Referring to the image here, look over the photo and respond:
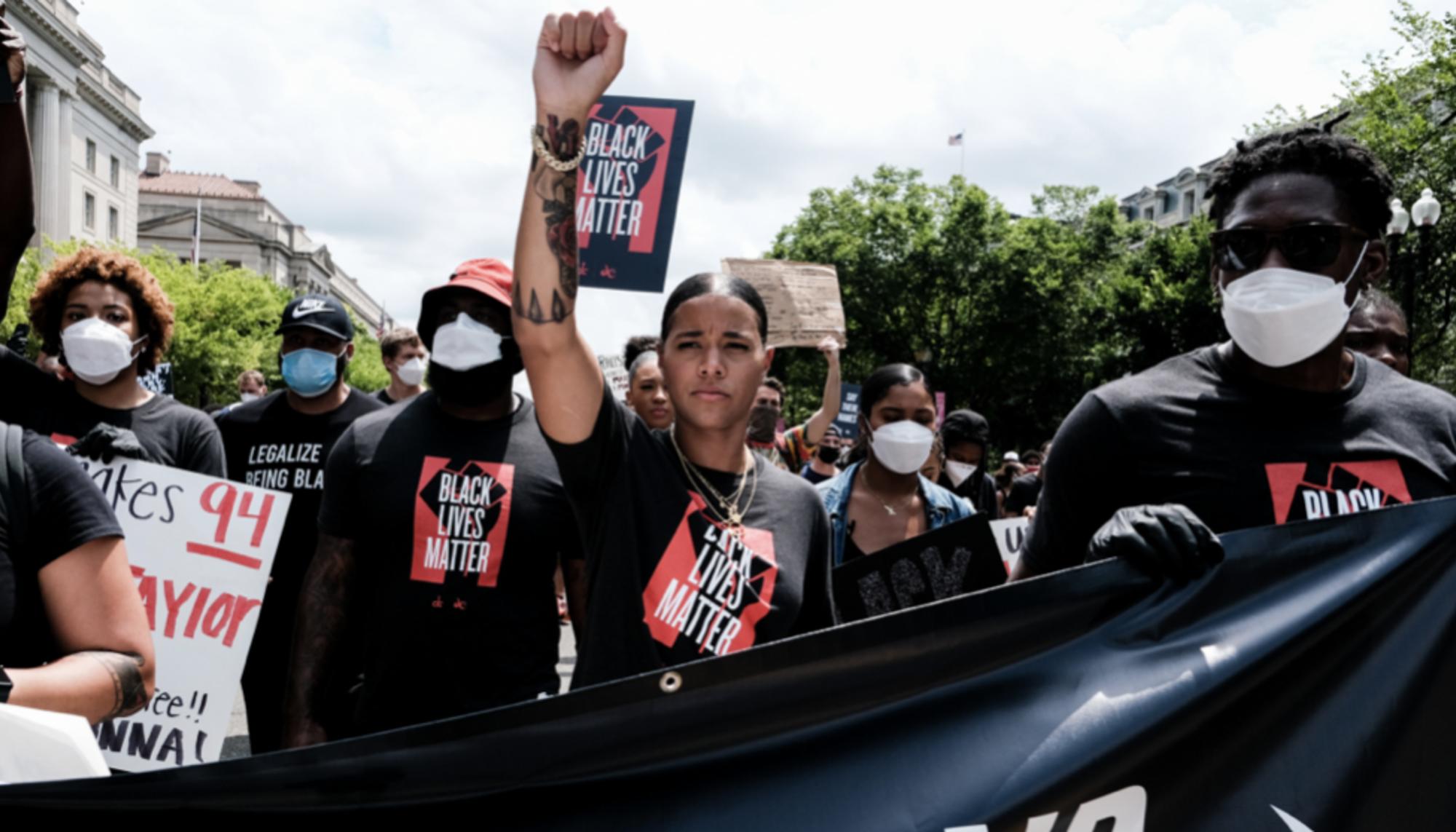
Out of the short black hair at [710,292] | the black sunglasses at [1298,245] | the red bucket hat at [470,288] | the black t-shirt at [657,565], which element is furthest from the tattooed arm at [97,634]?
the black sunglasses at [1298,245]

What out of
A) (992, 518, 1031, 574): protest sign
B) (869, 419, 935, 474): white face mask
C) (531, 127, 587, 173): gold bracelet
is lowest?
(992, 518, 1031, 574): protest sign

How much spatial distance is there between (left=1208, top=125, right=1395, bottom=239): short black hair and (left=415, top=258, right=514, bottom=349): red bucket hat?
200 centimetres

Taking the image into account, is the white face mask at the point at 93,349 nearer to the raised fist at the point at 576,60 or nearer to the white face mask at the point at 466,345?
the white face mask at the point at 466,345

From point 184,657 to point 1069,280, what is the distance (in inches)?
1675

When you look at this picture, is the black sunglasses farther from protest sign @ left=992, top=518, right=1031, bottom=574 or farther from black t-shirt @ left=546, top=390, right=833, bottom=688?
protest sign @ left=992, top=518, right=1031, bottom=574

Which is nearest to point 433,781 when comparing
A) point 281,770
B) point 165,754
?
point 281,770

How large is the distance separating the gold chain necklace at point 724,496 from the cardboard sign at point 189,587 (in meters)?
2.07

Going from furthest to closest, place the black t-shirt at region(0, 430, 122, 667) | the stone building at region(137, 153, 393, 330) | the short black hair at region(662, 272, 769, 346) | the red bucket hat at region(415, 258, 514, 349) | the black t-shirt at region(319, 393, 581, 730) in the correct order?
the stone building at region(137, 153, 393, 330)
the red bucket hat at region(415, 258, 514, 349)
the black t-shirt at region(319, 393, 581, 730)
the short black hair at region(662, 272, 769, 346)
the black t-shirt at region(0, 430, 122, 667)

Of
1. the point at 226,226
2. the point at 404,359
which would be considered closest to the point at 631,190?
the point at 404,359

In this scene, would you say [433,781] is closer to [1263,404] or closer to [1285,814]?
[1285,814]

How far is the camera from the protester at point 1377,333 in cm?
403

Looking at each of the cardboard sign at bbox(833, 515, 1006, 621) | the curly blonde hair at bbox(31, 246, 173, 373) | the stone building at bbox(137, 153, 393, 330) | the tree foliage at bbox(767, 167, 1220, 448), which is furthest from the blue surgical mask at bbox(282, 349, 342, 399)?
the stone building at bbox(137, 153, 393, 330)

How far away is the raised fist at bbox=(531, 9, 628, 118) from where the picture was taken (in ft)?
7.59

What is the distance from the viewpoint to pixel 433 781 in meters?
1.69
